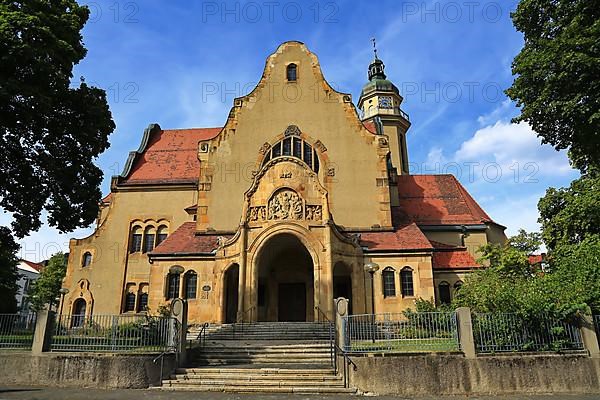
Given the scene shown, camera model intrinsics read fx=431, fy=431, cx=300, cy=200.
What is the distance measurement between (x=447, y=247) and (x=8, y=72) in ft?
78.9

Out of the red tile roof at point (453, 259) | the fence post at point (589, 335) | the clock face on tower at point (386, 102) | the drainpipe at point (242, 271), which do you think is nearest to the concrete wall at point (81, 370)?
the drainpipe at point (242, 271)

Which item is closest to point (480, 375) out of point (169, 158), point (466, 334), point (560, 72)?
point (466, 334)

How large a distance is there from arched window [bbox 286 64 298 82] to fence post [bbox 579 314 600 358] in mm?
21885

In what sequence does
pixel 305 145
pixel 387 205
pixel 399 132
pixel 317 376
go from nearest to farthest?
pixel 317 376
pixel 387 205
pixel 305 145
pixel 399 132

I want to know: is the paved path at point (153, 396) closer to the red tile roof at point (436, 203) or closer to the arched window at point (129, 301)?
the red tile roof at point (436, 203)

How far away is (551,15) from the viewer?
18.8 metres

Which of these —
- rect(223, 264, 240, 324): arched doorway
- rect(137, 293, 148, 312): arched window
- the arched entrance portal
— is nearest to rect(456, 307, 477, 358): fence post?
the arched entrance portal

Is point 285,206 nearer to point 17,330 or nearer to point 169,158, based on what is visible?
point 17,330

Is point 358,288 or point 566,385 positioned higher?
point 358,288

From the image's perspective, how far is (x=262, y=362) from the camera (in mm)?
15664

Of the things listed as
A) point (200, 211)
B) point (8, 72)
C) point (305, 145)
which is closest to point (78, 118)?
point (8, 72)

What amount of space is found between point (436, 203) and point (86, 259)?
25.3 metres

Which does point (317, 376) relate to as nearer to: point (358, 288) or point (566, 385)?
point (566, 385)

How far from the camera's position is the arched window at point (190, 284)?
24167 mm
